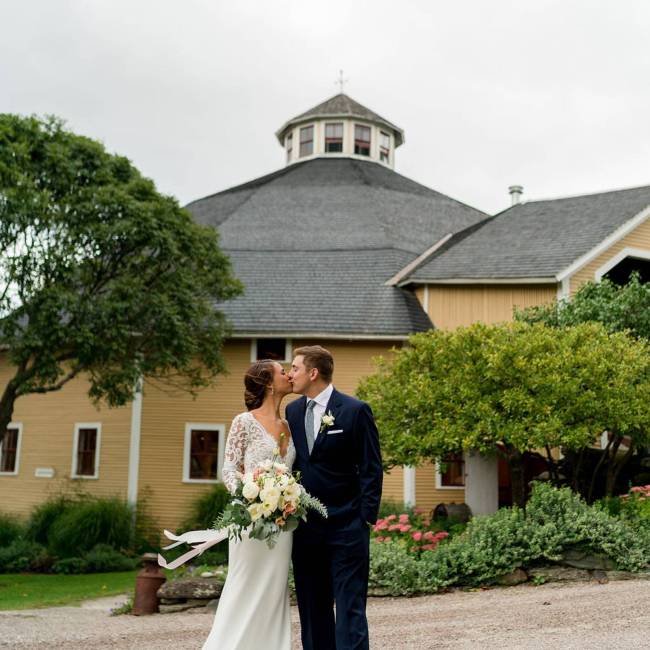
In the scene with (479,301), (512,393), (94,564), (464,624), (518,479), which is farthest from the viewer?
(479,301)

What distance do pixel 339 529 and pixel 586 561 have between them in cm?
631

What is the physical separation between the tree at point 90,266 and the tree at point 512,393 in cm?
617

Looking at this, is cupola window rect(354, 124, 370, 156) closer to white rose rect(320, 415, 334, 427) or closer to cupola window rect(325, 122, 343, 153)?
cupola window rect(325, 122, 343, 153)

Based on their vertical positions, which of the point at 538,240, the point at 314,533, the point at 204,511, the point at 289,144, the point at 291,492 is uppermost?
the point at 289,144

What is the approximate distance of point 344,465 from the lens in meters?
4.97

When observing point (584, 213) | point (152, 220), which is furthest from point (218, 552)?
point (584, 213)

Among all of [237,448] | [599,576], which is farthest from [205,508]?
[237,448]

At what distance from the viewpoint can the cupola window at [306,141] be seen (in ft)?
105

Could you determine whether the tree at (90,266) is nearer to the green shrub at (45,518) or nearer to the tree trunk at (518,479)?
the green shrub at (45,518)

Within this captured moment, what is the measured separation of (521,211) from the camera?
24.2 meters

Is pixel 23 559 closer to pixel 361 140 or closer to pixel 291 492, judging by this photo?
pixel 291 492

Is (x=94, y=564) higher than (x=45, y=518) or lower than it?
lower

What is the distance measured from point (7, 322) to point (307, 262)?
9210 mm

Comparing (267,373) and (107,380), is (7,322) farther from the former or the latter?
(267,373)
